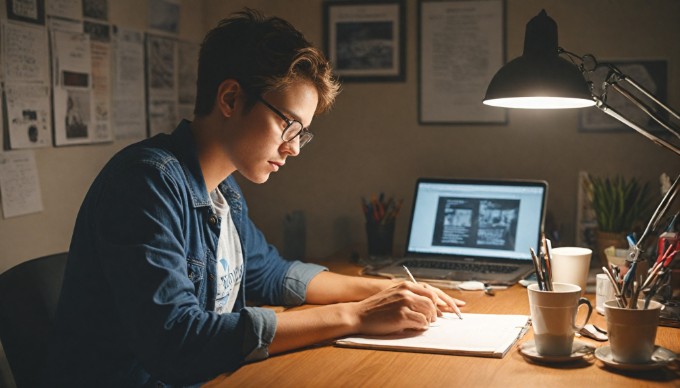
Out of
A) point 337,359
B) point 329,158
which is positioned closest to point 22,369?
point 337,359

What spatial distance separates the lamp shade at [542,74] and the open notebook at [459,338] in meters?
0.45

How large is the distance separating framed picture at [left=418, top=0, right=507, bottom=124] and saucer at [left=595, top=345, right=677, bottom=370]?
1264 mm

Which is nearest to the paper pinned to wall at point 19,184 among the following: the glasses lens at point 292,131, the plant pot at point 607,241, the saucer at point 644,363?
the glasses lens at point 292,131

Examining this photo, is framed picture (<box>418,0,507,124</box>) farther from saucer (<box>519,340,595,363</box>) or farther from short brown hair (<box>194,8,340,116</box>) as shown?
saucer (<box>519,340,595,363</box>)

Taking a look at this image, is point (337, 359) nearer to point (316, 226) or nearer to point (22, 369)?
point (22, 369)

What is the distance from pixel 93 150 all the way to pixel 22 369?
2.90 feet

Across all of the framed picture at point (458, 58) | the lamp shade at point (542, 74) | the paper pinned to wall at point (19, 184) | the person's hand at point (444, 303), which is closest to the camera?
the lamp shade at point (542, 74)

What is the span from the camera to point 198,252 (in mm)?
1438

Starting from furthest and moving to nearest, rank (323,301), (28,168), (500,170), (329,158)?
1. (329,158)
2. (500,170)
3. (28,168)
4. (323,301)

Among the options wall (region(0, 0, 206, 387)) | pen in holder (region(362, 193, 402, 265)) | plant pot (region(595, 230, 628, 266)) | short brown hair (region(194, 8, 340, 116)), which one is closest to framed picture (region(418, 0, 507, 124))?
pen in holder (region(362, 193, 402, 265))

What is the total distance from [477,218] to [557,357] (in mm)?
1027

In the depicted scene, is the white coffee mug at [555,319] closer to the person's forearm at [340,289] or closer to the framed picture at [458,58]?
the person's forearm at [340,289]

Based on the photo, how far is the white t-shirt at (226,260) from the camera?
156 cm

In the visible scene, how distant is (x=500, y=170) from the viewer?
2.48 meters
